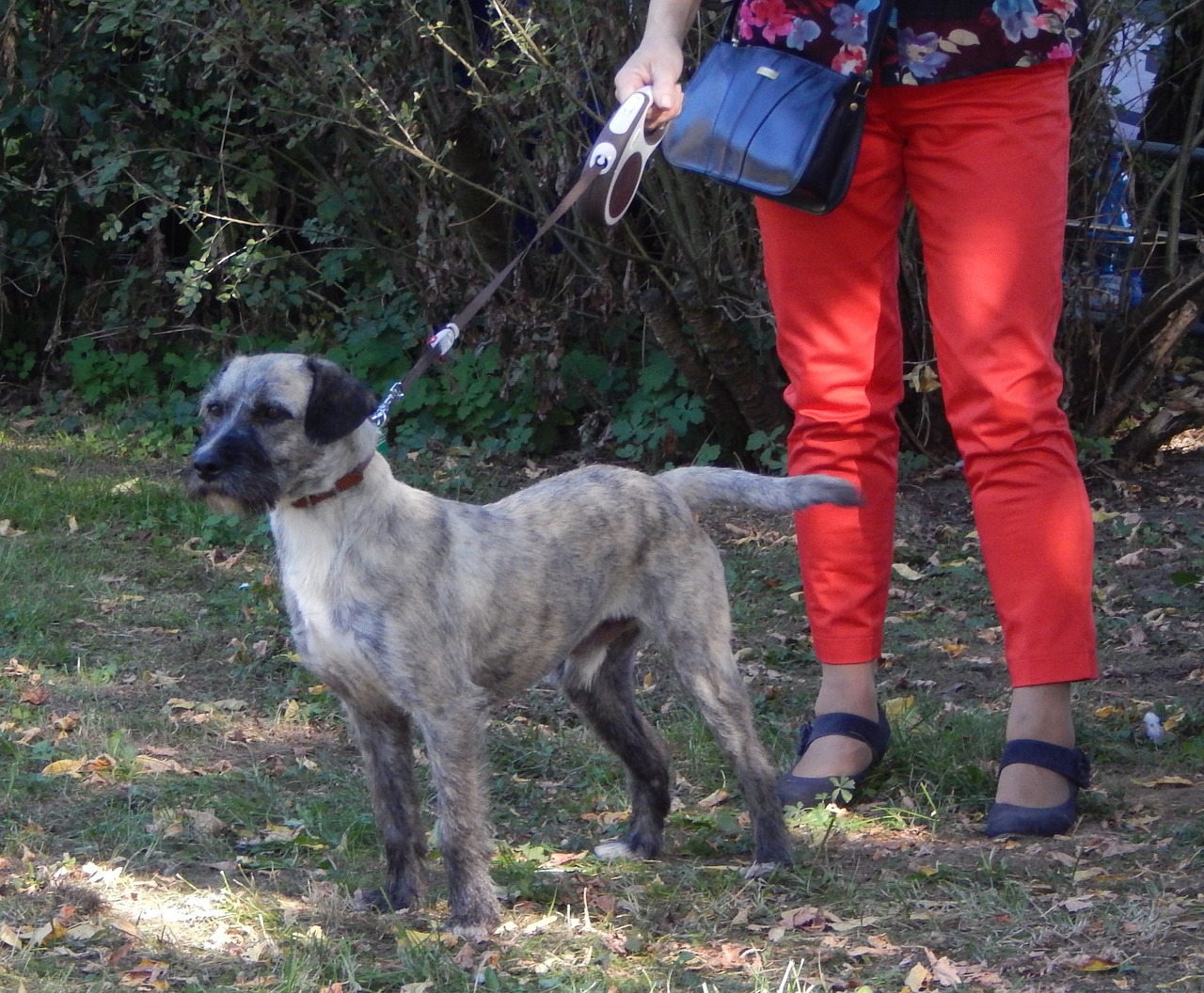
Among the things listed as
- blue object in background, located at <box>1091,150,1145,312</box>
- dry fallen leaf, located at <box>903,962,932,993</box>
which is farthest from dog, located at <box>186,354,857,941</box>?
blue object in background, located at <box>1091,150,1145,312</box>

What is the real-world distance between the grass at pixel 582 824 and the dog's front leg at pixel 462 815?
75 mm

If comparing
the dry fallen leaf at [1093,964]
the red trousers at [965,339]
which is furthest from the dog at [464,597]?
the dry fallen leaf at [1093,964]

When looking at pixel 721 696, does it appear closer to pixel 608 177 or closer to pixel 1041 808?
pixel 1041 808

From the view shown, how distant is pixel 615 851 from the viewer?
380cm

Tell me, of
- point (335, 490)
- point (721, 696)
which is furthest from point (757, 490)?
point (335, 490)

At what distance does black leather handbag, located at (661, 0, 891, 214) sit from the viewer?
3.62 metres

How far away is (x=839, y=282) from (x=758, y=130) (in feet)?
1.47

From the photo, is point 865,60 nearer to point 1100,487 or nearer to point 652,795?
point 652,795

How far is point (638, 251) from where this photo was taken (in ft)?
23.3

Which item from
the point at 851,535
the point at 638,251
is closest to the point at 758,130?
the point at 851,535

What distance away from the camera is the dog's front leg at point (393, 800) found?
353 cm

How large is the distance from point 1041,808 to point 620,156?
185cm

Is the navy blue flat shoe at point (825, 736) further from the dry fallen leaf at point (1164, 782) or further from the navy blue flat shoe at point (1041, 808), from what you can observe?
the dry fallen leaf at point (1164, 782)

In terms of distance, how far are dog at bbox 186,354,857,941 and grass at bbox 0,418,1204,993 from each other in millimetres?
207
